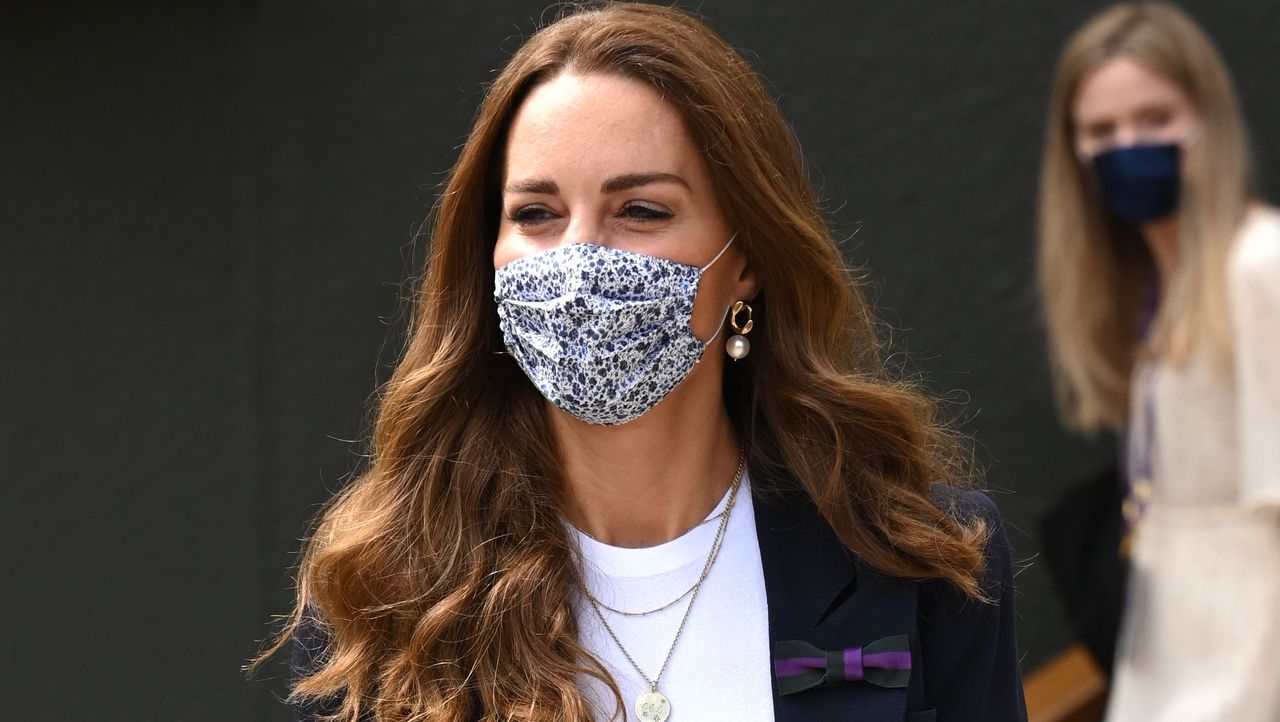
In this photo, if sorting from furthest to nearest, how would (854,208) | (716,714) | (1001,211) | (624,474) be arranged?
(854,208)
(1001,211)
(624,474)
(716,714)

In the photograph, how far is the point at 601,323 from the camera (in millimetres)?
2371

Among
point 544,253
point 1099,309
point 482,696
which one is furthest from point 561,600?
point 1099,309

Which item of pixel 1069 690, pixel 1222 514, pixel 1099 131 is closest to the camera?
pixel 1222 514

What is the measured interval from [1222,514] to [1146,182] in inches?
21.8

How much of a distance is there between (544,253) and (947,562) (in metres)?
0.79

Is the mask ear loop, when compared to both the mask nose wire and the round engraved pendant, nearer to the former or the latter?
the mask nose wire

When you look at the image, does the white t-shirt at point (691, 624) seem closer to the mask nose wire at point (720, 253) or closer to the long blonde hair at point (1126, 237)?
the mask nose wire at point (720, 253)

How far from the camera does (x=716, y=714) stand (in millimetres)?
2307

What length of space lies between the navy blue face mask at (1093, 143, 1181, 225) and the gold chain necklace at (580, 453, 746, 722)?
29.8 inches

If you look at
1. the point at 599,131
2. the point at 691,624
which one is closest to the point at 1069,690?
the point at 691,624

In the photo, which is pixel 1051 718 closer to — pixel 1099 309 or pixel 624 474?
pixel 1099 309

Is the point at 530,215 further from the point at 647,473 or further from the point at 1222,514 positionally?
the point at 1222,514

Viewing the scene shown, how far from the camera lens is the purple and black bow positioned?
2.32 m

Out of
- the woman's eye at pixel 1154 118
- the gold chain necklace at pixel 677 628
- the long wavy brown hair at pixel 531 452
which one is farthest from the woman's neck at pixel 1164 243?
the gold chain necklace at pixel 677 628
